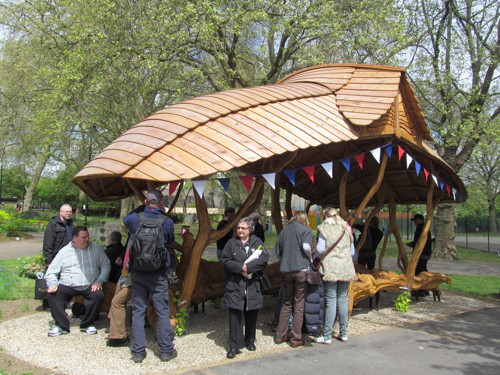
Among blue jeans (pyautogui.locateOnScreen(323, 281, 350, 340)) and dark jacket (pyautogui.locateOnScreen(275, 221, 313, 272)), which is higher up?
dark jacket (pyautogui.locateOnScreen(275, 221, 313, 272))

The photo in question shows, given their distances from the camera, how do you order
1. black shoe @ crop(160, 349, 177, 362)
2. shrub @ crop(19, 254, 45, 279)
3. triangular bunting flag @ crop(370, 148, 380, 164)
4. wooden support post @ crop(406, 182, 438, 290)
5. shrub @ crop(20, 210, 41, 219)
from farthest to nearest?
shrub @ crop(20, 210, 41, 219), shrub @ crop(19, 254, 45, 279), wooden support post @ crop(406, 182, 438, 290), triangular bunting flag @ crop(370, 148, 380, 164), black shoe @ crop(160, 349, 177, 362)

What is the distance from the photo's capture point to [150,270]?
4836 millimetres

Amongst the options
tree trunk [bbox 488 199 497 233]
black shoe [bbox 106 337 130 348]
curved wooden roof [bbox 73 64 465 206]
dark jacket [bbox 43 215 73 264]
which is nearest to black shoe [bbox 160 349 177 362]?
black shoe [bbox 106 337 130 348]

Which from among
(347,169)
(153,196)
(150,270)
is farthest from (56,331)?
(347,169)

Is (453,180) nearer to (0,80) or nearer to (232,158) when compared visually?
(232,158)

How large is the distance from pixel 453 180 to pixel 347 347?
205 inches

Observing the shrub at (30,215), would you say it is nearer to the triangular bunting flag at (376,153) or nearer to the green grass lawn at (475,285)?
the green grass lawn at (475,285)

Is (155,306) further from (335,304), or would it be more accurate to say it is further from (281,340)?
(335,304)

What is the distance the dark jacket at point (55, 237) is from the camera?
6.70m

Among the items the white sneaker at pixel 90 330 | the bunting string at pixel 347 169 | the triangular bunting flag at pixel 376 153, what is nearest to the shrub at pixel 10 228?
the white sneaker at pixel 90 330

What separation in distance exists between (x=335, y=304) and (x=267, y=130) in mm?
2468

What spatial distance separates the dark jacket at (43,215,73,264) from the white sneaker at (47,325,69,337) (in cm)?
128

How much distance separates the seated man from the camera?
582 cm

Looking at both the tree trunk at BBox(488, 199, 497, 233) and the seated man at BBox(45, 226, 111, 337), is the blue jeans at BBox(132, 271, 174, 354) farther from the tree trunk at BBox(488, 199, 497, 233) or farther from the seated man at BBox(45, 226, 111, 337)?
the tree trunk at BBox(488, 199, 497, 233)
